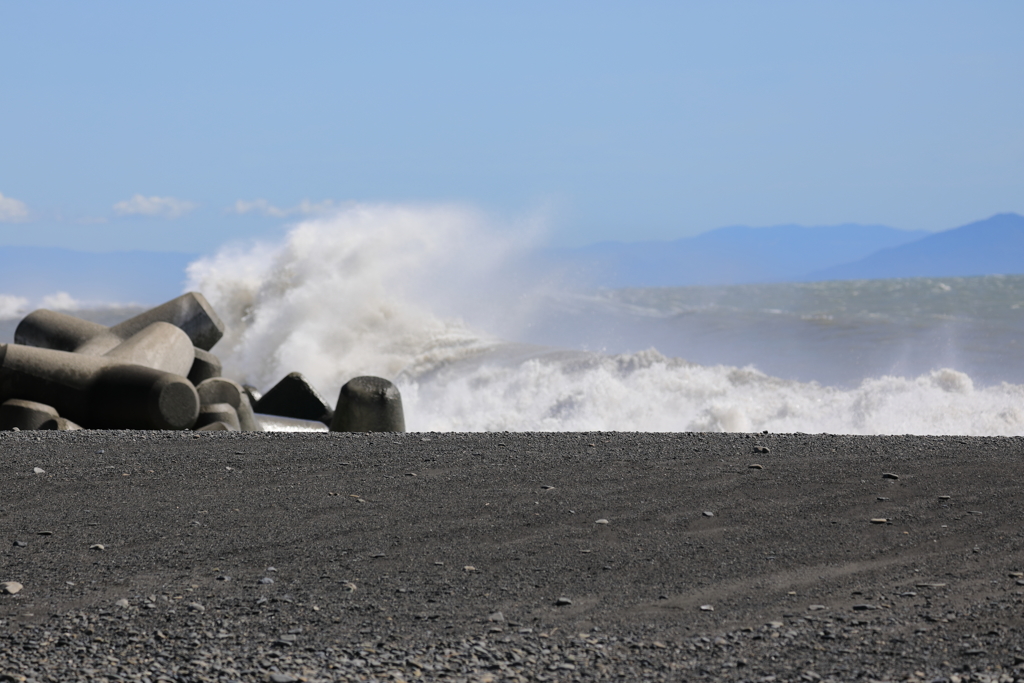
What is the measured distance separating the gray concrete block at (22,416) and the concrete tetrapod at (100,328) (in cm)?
252

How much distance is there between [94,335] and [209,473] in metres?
6.30

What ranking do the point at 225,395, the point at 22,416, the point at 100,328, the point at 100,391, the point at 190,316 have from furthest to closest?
the point at 190,316, the point at 100,328, the point at 225,395, the point at 100,391, the point at 22,416

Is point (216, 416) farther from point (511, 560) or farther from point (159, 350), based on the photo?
point (511, 560)

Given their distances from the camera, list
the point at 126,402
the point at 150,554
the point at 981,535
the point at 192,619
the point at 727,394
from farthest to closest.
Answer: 1. the point at 727,394
2. the point at 126,402
3. the point at 981,535
4. the point at 150,554
5. the point at 192,619

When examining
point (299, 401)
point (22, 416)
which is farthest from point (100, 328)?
point (22, 416)

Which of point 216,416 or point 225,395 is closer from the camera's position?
point 216,416

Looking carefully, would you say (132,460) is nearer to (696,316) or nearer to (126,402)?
(126,402)

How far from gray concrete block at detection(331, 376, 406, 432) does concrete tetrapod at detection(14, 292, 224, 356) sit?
3.18 metres

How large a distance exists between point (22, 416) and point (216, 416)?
1596mm

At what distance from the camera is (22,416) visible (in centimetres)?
836

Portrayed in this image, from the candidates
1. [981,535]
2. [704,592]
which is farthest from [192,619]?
[981,535]

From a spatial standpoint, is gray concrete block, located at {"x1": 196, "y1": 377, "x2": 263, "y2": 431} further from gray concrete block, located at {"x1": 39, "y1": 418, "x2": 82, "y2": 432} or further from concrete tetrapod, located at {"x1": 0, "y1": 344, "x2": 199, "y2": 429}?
gray concrete block, located at {"x1": 39, "y1": 418, "x2": 82, "y2": 432}

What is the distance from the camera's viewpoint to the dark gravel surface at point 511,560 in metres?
3.29

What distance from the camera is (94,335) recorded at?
11391mm
